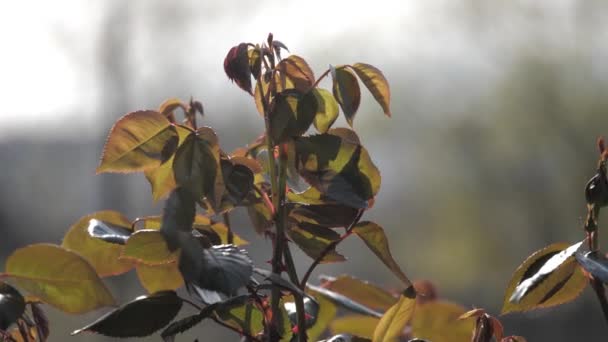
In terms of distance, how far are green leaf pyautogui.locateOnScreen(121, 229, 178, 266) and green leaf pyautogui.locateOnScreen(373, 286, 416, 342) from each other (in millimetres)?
95

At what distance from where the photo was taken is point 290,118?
25 centimetres

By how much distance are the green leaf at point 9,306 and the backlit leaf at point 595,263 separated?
18cm

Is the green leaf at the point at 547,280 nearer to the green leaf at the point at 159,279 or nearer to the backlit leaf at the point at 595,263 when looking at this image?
the backlit leaf at the point at 595,263

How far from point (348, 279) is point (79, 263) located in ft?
0.45

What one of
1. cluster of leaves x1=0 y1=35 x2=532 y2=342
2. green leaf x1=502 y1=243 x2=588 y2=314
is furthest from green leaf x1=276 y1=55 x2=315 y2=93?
green leaf x1=502 y1=243 x2=588 y2=314

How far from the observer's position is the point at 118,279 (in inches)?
131

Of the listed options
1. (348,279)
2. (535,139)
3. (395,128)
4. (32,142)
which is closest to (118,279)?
(32,142)

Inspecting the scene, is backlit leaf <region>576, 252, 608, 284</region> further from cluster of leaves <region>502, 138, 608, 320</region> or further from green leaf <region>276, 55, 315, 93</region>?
green leaf <region>276, 55, 315, 93</region>

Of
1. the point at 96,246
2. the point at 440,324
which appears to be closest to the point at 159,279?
the point at 96,246

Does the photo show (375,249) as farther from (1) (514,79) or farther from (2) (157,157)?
(1) (514,79)

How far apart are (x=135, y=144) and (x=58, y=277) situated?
6 centimetres

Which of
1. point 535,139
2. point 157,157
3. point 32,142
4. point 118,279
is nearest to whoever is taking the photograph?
point 157,157

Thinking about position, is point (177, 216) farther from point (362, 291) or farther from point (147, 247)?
point (362, 291)

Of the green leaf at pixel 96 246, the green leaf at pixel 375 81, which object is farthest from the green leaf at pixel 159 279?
the green leaf at pixel 375 81
